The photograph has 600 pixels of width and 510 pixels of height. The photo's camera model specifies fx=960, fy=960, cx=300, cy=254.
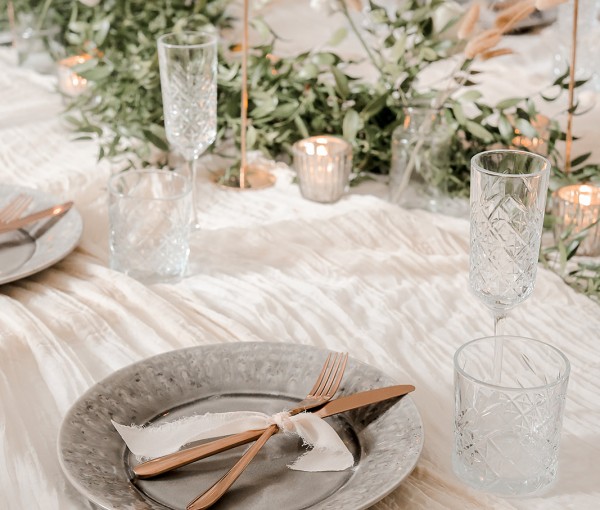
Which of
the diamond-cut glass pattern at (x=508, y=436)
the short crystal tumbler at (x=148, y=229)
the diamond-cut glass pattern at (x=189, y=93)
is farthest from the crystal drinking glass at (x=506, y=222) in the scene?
the diamond-cut glass pattern at (x=189, y=93)

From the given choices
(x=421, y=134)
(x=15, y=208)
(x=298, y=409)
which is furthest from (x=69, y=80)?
(x=298, y=409)

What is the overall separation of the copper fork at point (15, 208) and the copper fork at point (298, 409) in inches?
21.7

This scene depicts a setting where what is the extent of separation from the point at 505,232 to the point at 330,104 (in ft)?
2.57

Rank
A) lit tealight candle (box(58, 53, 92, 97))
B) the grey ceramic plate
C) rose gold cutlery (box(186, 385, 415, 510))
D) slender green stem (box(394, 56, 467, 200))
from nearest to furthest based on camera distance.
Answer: rose gold cutlery (box(186, 385, 415, 510)) → the grey ceramic plate → slender green stem (box(394, 56, 467, 200)) → lit tealight candle (box(58, 53, 92, 97))

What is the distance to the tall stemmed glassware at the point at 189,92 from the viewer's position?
4.20 ft

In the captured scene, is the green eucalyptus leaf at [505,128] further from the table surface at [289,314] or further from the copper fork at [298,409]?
the copper fork at [298,409]

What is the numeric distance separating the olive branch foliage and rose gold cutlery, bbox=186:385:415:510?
65 cm

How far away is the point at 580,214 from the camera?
52.1 inches

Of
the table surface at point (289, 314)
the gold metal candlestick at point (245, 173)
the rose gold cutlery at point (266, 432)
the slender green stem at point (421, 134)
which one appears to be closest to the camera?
the rose gold cutlery at point (266, 432)

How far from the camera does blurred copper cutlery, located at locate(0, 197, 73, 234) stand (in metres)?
1.23

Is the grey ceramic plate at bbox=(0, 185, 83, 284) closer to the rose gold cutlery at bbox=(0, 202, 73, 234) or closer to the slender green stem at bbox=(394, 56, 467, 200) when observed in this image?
the rose gold cutlery at bbox=(0, 202, 73, 234)

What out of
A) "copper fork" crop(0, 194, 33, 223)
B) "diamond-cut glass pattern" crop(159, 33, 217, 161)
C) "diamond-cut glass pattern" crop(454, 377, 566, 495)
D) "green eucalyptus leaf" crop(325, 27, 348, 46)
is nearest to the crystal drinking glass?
"diamond-cut glass pattern" crop(454, 377, 566, 495)

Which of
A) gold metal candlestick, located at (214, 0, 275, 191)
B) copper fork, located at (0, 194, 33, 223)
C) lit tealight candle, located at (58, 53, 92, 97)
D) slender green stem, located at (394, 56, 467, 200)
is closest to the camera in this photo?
copper fork, located at (0, 194, 33, 223)

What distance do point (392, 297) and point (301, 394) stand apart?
0.95 feet
